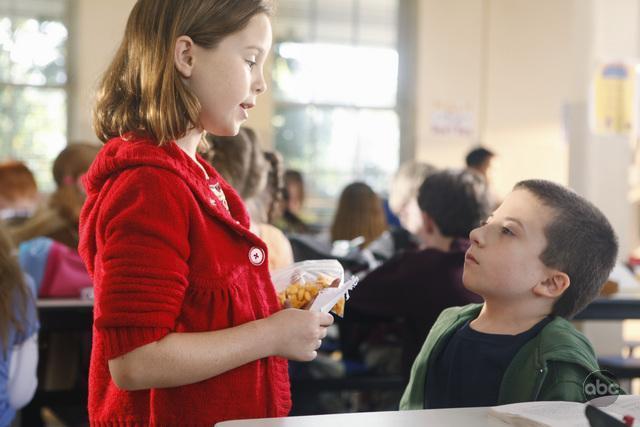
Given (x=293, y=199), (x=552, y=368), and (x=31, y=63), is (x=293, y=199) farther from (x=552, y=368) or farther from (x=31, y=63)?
(x=552, y=368)

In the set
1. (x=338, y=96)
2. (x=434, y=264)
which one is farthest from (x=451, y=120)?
(x=434, y=264)

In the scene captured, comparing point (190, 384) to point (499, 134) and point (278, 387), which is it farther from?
point (499, 134)

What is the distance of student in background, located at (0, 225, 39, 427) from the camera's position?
2.37 m

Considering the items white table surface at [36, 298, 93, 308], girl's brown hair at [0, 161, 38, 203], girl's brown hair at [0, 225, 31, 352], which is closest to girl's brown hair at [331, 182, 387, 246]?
white table surface at [36, 298, 93, 308]

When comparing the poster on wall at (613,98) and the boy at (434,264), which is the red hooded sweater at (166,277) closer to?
the boy at (434,264)

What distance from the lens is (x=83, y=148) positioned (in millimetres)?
3352

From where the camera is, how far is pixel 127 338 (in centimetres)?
113

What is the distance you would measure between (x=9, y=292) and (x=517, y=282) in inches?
56.3

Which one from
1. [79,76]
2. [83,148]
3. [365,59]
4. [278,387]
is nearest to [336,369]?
[83,148]

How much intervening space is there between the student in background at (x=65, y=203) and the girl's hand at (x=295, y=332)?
2138 millimetres

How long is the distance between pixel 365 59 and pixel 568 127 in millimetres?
3126

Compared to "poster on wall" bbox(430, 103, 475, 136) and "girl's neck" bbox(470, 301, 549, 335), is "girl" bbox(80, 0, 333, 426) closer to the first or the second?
"girl's neck" bbox(470, 301, 549, 335)

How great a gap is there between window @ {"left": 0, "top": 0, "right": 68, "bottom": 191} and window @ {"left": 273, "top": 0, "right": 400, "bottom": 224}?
1.90 metres

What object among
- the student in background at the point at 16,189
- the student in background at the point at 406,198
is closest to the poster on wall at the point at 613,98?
the student in background at the point at 406,198
